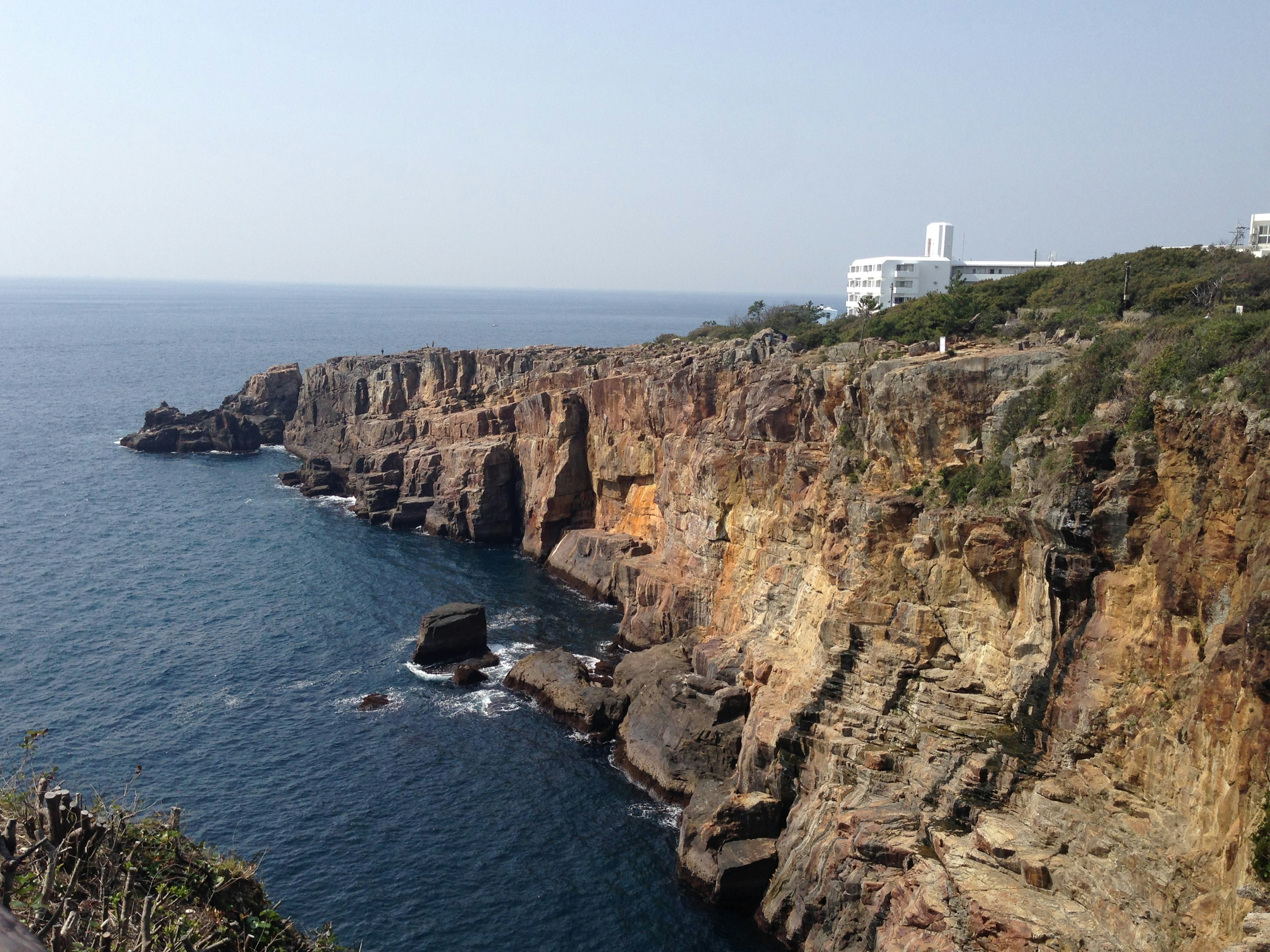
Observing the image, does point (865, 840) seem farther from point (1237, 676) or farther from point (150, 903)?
point (150, 903)

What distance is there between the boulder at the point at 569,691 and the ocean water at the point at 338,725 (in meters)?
1.07

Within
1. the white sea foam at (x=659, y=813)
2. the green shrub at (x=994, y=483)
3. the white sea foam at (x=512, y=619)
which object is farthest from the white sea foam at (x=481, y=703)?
the green shrub at (x=994, y=483)

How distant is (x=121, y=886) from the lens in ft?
61.4

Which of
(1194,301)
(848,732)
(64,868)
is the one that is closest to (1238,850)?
(848,732)

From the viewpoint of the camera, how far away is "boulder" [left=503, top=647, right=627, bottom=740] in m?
54.4

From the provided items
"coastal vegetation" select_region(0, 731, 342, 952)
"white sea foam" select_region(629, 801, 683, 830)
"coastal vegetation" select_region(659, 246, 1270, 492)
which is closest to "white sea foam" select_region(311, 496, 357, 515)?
"coastal vegetation" select_region(659, 246, 1270, 492)

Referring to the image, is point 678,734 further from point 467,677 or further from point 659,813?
point 467,677

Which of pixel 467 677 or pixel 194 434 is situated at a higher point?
pixel 194 434

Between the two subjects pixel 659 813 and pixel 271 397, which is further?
pixel 271 397

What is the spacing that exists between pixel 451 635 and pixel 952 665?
112 ft

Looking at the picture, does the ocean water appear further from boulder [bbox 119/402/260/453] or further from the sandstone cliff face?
boulder [bbox 119/402/260/453]

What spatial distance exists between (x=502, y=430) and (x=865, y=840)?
6845 centimetres

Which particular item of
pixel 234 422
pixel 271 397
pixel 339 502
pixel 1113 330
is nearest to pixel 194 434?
pixel 234 422

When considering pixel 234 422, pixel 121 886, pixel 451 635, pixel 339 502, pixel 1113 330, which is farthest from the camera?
pixel 234 422
